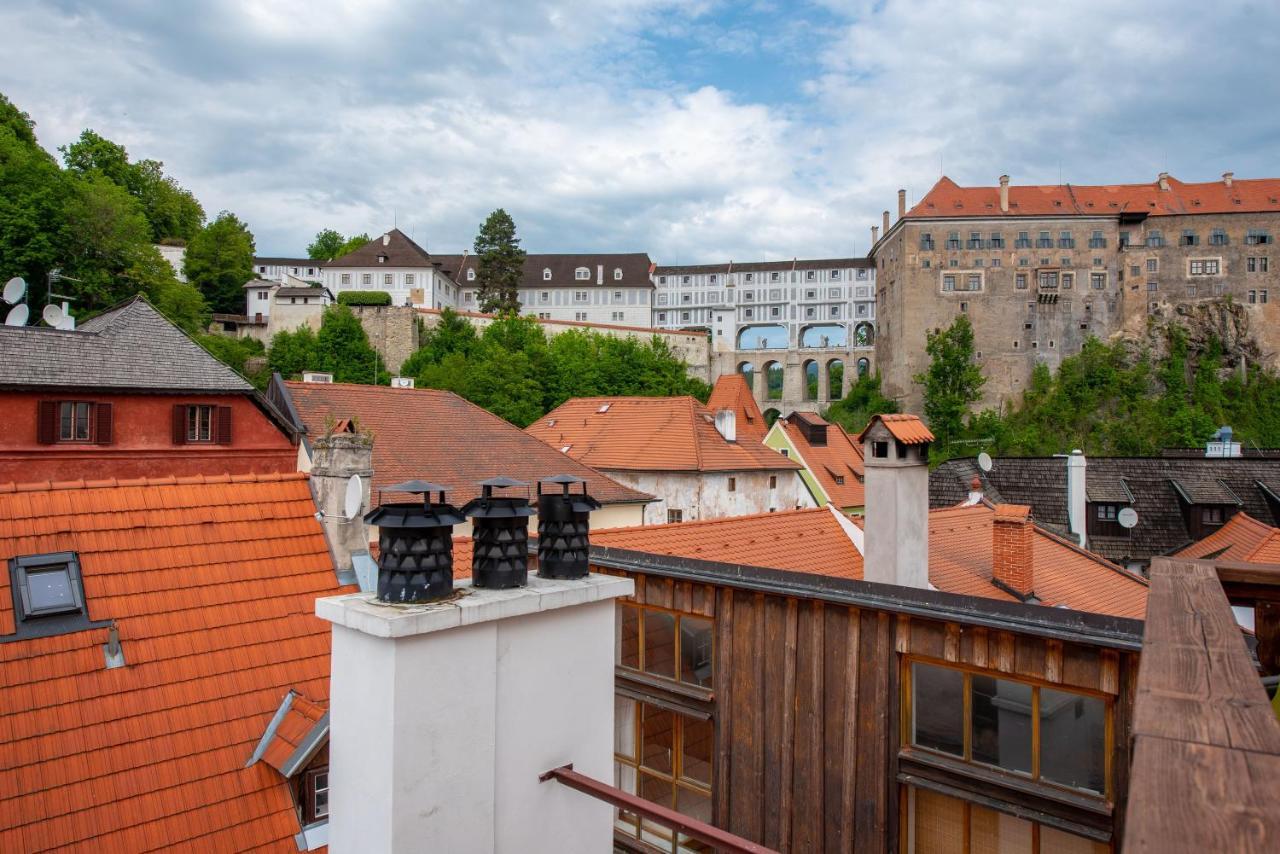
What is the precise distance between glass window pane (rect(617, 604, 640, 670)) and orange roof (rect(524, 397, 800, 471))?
18.2 m

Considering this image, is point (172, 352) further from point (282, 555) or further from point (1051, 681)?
point (1051, 681)

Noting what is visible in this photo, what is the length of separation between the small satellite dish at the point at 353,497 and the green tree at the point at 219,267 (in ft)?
203

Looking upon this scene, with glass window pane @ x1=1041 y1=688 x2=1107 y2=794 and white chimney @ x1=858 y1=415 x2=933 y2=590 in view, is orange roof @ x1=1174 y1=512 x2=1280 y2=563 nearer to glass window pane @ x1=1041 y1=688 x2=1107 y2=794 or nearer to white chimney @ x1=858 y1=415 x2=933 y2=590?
white chimney @ x1=858 y1=415 x2=933 y2=590

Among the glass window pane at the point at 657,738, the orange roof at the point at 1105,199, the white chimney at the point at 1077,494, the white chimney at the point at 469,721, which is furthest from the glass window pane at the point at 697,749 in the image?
the orange roof at the point at 1105,199

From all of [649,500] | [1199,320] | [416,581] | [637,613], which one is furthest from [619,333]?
[416,581]

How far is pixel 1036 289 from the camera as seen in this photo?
202 ft

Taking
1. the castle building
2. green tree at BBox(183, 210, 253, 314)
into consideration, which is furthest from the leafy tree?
the castle building

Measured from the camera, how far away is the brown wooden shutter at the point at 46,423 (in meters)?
17.0

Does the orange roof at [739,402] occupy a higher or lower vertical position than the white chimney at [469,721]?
higher

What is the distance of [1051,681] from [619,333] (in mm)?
56085

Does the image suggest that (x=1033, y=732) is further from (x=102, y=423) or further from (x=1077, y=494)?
(x=102, y=423)

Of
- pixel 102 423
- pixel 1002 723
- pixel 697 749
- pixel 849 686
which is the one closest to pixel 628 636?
pixel 697 749

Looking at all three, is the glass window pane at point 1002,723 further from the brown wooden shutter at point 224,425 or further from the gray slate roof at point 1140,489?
the gray slate roof at point 1140,489

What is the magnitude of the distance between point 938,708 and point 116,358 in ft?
66.3
